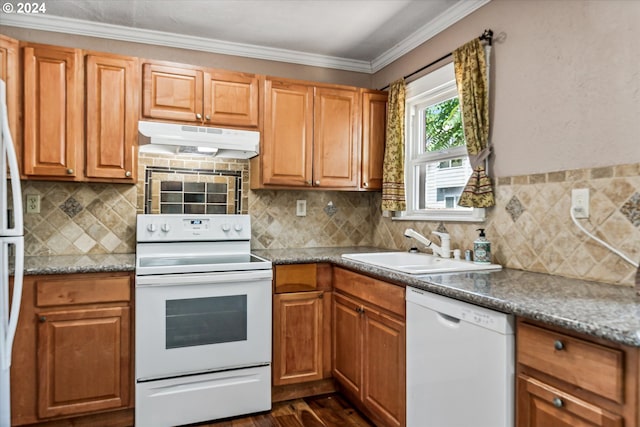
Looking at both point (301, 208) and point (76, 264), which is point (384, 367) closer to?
point (301, 208)

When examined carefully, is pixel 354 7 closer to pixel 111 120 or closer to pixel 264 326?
pixel 111 120

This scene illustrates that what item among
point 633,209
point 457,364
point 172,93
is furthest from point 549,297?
point 172,93

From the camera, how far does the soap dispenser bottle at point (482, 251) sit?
2.20 metres

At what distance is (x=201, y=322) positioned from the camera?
2373 mm

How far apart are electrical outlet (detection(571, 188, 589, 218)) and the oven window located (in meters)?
1.76

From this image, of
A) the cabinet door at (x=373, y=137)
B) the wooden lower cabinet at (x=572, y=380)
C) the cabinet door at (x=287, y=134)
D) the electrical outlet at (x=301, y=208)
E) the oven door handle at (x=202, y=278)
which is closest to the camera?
the wooden lower cabinet at (x=572, y=380)

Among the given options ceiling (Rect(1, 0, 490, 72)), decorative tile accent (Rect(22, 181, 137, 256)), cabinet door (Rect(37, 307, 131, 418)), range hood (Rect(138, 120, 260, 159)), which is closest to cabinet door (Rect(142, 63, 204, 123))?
range hood (Rect(138, 120, 260, 159))

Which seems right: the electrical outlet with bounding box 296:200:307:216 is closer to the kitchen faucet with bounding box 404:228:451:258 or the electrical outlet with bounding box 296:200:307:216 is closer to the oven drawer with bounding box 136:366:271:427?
the kitchen faucet with bounding box 404:228:451:258

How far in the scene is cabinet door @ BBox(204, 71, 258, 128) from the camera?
275 centimetres

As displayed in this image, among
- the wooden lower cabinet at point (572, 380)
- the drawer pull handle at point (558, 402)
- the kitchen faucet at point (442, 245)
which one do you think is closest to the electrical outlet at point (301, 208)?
the kitchen faucet at point (442, 245)

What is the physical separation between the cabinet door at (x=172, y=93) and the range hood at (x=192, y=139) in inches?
5.0

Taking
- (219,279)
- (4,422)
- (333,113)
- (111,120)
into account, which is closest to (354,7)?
(333,113)

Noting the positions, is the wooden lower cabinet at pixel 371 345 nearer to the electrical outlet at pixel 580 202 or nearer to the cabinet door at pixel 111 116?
the electrical outlet at pixel 580 202

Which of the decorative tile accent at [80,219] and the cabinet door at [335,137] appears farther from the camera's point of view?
the cabinet door at [335,137]
